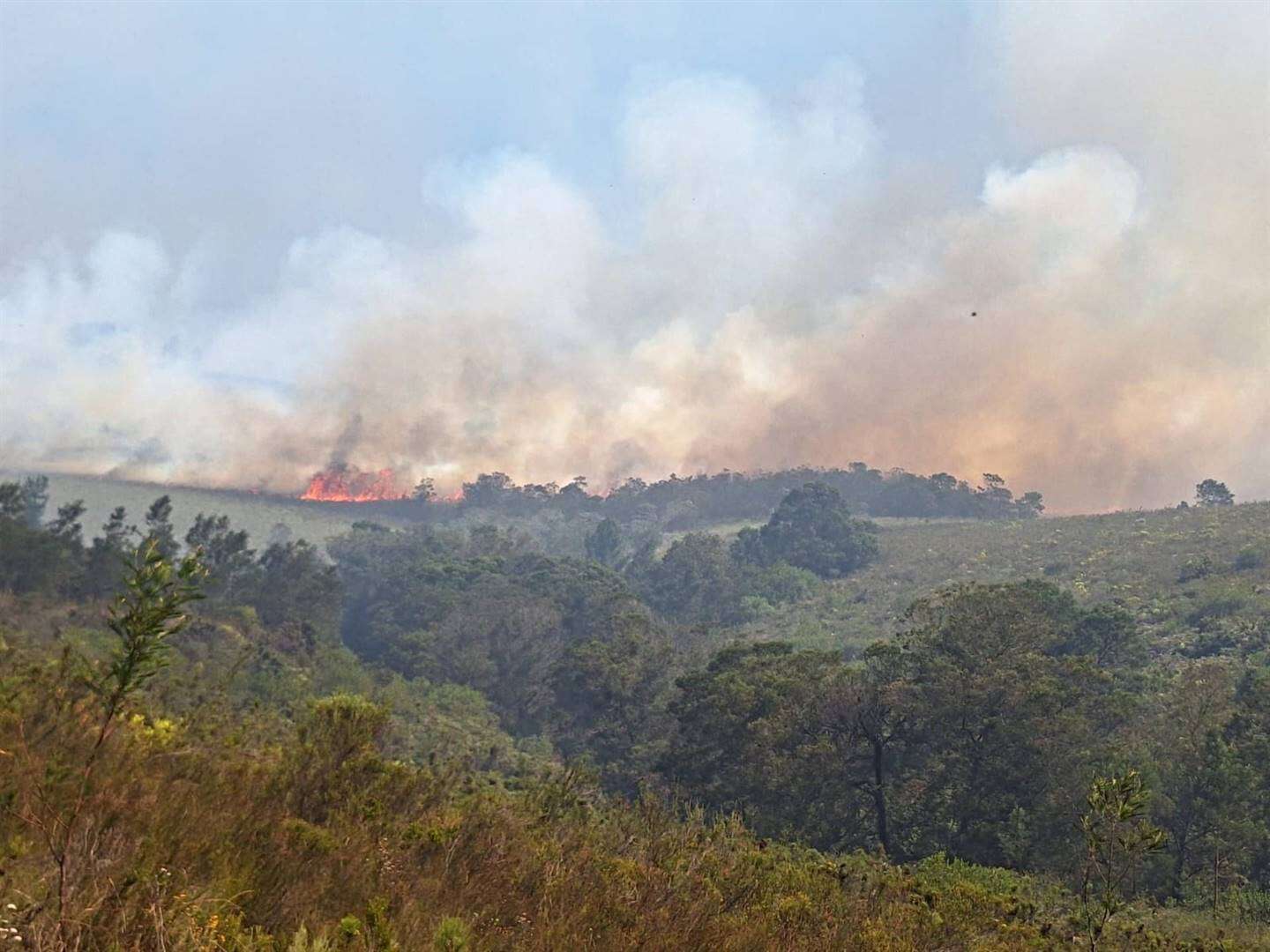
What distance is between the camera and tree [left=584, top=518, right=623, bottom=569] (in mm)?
120875

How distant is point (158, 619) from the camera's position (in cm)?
401

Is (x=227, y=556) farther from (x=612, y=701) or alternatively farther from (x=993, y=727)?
(x=993, y=727)

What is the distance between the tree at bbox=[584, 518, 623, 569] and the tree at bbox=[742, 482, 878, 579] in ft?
76.9

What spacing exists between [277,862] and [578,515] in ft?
520

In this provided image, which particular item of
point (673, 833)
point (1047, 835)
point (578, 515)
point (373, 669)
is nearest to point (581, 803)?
point (673, 833)

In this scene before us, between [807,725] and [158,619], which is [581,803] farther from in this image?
[807,725]

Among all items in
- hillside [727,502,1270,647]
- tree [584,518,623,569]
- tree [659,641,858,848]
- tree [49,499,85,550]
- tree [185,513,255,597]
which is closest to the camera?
tree [659,641,858,848]

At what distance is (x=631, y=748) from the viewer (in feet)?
140

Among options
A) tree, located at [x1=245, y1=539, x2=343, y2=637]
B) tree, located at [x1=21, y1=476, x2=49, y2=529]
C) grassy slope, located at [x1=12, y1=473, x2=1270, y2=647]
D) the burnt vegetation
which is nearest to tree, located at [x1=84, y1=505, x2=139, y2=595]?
the burnt vegetation

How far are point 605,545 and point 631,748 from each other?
261 ft

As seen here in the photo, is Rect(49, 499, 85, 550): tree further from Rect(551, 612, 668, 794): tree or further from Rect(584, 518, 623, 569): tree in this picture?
Rect(584, 518, 623, 569): tree

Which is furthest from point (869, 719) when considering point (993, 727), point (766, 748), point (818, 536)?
point (818, 536)

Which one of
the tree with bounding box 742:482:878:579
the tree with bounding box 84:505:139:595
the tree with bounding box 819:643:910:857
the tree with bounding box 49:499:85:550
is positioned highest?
the tree with bounding box 742:482:878:579

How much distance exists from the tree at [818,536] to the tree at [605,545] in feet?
76.9
